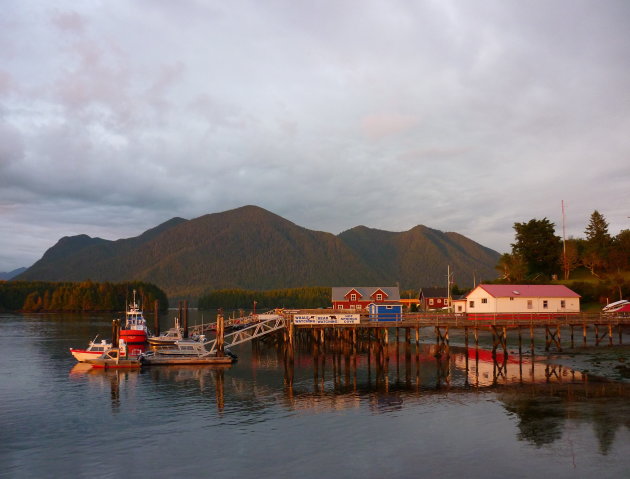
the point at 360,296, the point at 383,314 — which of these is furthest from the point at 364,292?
the point at 383,314

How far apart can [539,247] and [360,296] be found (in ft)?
139

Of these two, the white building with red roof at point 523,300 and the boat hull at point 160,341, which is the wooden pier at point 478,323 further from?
the boat hull at point 160,341

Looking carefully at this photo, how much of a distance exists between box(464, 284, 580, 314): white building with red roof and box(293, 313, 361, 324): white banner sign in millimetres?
23563

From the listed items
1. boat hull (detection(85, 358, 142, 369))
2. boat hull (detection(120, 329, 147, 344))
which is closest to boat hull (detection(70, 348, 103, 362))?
boat hull (detection(85, 358, 142, 369))

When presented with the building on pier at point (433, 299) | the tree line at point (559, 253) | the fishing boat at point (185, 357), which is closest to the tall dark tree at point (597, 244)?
the tree line at point (559, 253)

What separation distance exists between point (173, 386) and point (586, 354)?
149 feet

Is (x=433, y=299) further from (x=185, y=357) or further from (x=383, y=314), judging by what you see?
(x=185, y=357)

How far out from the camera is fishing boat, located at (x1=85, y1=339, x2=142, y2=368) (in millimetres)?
58344

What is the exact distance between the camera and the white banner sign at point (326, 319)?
5575 centimetres

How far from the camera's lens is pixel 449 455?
2733 centimetres

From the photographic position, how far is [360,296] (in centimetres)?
10225

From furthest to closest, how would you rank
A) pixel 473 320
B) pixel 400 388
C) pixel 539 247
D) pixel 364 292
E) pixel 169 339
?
1. pixel 539 247
2. pixel 364 292
3. pixel 169 339
4. pixel 473 320
5. pixel 400 388

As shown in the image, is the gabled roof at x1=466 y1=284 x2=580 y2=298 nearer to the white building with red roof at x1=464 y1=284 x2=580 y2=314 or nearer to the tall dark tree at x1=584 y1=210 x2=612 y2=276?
the white building with red roof at x1=464 y1=284 x2=580 y2=314

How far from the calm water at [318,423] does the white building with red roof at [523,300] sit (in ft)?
48.9
